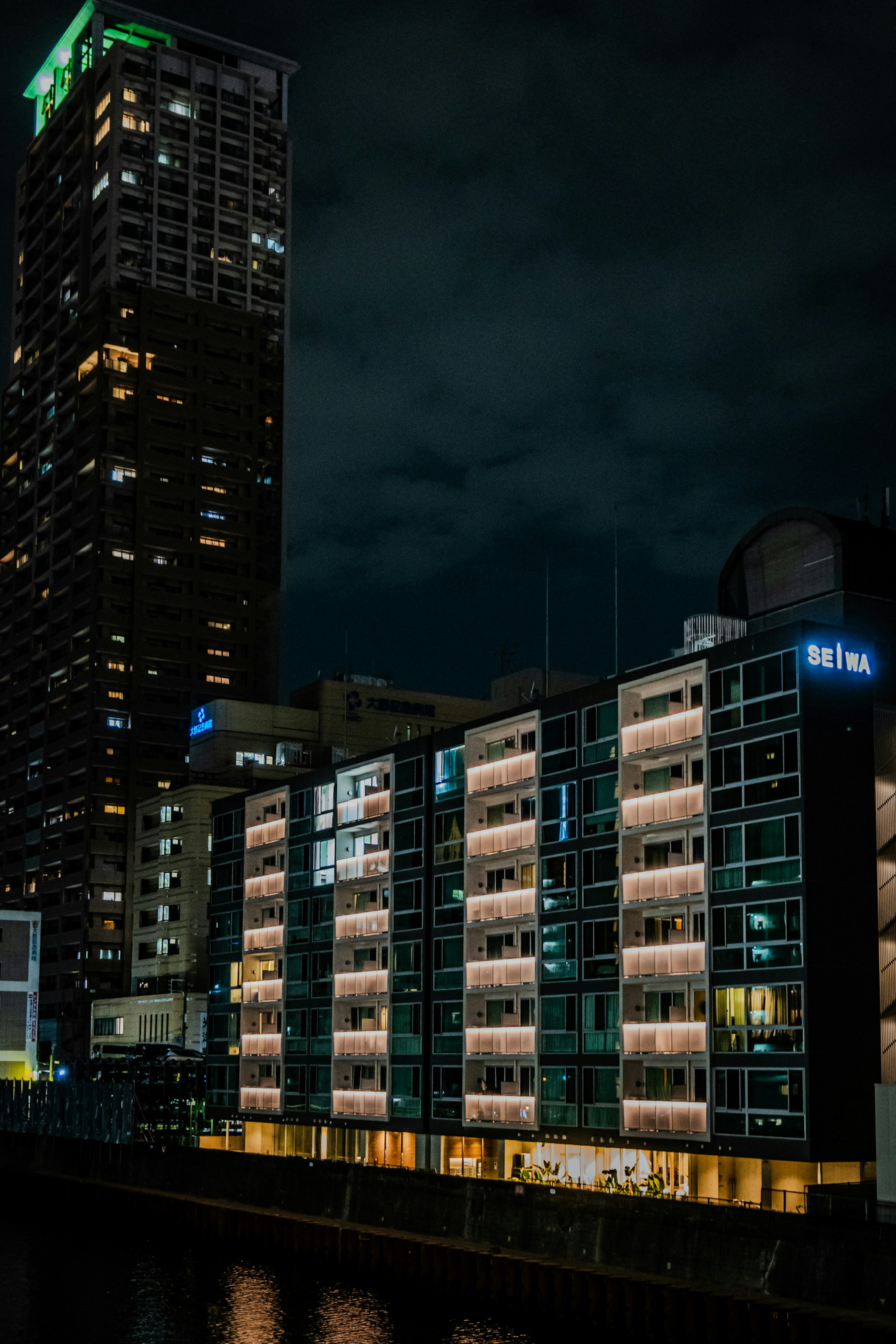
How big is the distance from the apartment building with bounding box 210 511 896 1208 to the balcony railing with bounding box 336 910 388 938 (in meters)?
0.25

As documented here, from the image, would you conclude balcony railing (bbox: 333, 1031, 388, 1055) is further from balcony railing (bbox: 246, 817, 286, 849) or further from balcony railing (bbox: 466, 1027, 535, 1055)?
balcony railing (bbox: 246, 817, 286, 849)

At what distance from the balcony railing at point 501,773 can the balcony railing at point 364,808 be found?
37.8 feet

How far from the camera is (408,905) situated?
123125mm

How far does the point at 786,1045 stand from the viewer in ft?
292

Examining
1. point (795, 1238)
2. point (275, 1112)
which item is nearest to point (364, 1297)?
point (795, 1238)

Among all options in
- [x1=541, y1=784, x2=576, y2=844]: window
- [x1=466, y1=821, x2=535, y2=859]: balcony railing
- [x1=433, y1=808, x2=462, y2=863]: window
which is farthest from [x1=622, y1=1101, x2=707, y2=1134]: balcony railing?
[x1=433, y1=808, x2=462, y2=863]: window

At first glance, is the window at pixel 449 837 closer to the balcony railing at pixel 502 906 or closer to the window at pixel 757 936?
the balcony railing at pixel 502 906

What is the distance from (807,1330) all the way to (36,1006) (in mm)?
140119

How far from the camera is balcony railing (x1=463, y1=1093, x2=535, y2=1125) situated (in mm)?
107125

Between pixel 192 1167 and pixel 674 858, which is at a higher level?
pixel 674 858

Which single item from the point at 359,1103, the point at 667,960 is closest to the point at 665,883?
the point at 667,960

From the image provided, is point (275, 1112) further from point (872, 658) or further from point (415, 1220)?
point (872, 658)

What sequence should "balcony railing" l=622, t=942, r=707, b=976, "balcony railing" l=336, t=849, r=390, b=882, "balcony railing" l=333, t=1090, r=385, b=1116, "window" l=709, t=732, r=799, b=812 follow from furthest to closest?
"balcony railing" l=336, t=849, r=390, b=882 < "balcony railing" l=333, t=1090, r=385, b=1116 < "balcony railing" l=622, t=942, r=707, b=976 < "window" l=709, t=732, r=799, b=812

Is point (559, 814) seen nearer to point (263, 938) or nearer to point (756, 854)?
point (756, 854)
